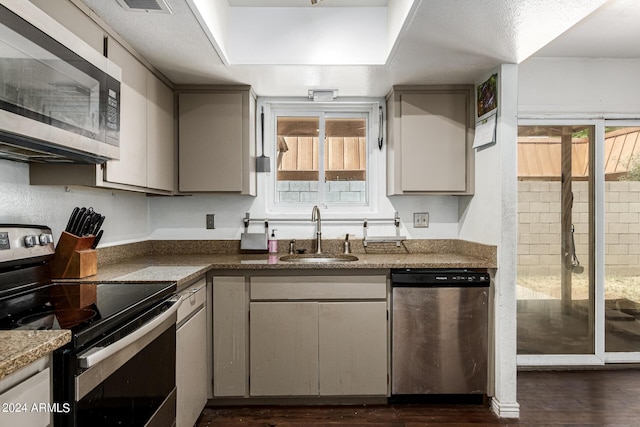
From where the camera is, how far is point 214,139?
2678 millimetres

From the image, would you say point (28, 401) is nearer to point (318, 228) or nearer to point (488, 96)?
point (318, 228)

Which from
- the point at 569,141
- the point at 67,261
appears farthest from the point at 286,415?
the point at 569,141

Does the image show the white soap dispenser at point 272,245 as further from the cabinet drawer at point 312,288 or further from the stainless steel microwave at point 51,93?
the stainless steel microwave at point 51,93

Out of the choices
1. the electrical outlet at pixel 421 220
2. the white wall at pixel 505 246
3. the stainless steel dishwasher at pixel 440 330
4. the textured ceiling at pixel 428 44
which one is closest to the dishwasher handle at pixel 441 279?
the stainless steel dishwasher at pixel 440 330

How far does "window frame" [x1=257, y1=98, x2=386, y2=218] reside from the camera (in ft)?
9.91

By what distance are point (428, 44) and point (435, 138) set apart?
0.78 m

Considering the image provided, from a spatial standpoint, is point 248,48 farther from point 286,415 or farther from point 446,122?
point 286,415

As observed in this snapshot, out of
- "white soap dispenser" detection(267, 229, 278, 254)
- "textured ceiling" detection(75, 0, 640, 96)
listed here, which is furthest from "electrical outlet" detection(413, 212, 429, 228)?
"white soap dispenser" detection(267, 229, 278, 254)

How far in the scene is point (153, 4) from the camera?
1.65 metres

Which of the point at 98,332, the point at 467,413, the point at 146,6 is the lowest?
the point at 467,413

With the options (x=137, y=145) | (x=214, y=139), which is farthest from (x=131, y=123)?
(x=214, y=139)

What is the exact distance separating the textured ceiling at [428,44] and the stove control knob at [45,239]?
1005 millimetres

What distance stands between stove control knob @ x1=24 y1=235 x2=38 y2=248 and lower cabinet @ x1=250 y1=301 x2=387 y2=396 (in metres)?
1.19

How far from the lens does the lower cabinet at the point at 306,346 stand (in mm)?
2373
